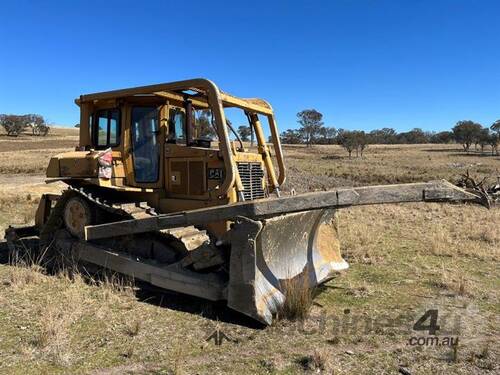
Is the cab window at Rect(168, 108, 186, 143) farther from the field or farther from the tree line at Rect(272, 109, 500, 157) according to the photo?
the tree line at Rect(272, 109, 500, 157)

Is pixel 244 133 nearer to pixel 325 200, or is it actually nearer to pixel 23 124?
pixel 325 200

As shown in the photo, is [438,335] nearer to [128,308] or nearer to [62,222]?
[128,308]

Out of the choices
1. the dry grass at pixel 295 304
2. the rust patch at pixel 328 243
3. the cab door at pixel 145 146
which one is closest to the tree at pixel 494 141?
the rust patch at pixel 328 243

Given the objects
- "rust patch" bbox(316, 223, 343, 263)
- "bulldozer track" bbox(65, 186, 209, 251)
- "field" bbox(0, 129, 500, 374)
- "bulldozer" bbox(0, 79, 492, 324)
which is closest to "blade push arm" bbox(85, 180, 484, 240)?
"bulldozer" bbox(0, 79, 492, 324)

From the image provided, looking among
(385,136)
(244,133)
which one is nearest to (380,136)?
(385,136)

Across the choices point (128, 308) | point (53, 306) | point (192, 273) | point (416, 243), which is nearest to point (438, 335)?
point (192, 273)

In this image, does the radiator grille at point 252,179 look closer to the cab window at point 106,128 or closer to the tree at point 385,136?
the cab window at point 106,128

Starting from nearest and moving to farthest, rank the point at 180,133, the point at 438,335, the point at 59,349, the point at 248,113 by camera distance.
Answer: the point at 59,349 → the point at 438,335 → the point at 180,133 → the point at 248,113

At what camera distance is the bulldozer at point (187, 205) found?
5.87m

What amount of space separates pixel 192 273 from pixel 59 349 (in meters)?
2.00

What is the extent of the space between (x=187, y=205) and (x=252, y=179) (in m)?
1.14

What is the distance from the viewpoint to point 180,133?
8.17m

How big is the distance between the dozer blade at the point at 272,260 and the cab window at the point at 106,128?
327 centimetres

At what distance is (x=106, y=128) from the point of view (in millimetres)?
8180
